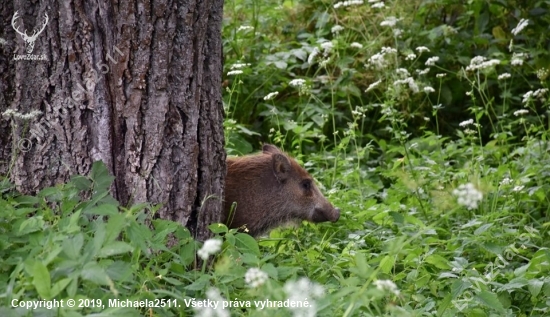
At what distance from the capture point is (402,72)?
23.1 feet

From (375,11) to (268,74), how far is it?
1.42 metres

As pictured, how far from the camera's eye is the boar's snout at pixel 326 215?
5.91 m

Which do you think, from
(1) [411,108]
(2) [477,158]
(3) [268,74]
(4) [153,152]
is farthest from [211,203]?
(1) [411,108]

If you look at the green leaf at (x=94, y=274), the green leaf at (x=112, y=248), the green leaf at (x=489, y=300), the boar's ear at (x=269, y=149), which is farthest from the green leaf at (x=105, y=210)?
the boar's ear at (x=269, y=149)

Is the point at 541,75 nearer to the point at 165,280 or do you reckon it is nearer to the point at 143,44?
the point at 143,44

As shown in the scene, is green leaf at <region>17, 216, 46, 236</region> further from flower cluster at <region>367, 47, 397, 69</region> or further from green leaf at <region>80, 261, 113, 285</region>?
flower cluster at <region>367, 47, 397, 69</region>

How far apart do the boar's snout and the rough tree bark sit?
5.24 feet

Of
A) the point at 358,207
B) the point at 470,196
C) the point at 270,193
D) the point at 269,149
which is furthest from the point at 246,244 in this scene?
the point at 269,149

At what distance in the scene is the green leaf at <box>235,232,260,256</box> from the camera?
3928 millimetres

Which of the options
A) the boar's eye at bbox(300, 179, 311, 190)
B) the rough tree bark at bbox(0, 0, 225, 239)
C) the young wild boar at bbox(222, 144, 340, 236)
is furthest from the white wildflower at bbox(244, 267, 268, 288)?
the boar's eye at bbox(300, 179, 311, 190)

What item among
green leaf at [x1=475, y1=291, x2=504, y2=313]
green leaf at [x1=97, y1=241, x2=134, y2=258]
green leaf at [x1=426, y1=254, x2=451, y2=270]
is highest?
green leaf at [x1=97, y1=241, x2=134, y2=258]

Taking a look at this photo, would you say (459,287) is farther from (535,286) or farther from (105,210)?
(105,210)

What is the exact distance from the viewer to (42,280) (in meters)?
3.05

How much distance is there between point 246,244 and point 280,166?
2263mm
